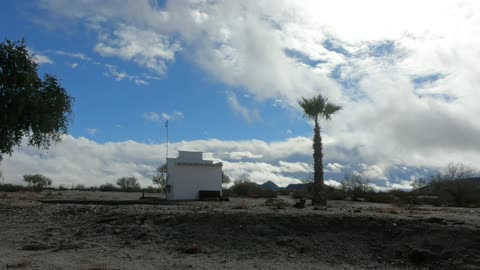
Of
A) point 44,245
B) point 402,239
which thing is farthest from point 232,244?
point 44,245

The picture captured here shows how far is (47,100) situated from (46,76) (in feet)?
5.41

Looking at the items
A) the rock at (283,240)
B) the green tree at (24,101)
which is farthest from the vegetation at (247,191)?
the rock at (283,240)

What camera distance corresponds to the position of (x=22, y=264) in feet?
44.0

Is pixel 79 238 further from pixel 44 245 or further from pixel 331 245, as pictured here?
pixel 331 245

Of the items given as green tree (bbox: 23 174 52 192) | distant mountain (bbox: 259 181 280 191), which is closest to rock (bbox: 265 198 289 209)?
distant mountain (bbox: 259 181 280 191)

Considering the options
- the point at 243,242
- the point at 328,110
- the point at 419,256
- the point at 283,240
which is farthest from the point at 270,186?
the point at 419,256

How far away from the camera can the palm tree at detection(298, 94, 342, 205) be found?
31.1m

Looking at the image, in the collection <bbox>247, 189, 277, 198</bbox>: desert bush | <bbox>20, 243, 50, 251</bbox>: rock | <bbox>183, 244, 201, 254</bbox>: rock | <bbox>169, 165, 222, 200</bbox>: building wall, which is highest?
<bbox>169, 165, 222, 200</bbox>: building wall

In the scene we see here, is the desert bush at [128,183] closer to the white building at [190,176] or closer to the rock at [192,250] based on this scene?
the white building at [190,176]

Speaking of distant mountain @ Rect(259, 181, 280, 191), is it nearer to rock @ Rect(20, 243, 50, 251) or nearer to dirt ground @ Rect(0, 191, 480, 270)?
dirt ground @ Rect(0, 191, 480, 270)

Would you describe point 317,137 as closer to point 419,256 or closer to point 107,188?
point 419,256

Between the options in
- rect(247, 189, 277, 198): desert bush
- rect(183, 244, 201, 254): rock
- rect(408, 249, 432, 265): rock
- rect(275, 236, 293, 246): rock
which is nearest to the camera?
rect(408, 249, 432, 265): rock

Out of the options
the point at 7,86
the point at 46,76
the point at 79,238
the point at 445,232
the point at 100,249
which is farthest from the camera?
the point at 46,76

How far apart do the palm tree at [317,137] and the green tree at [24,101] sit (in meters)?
15.0
